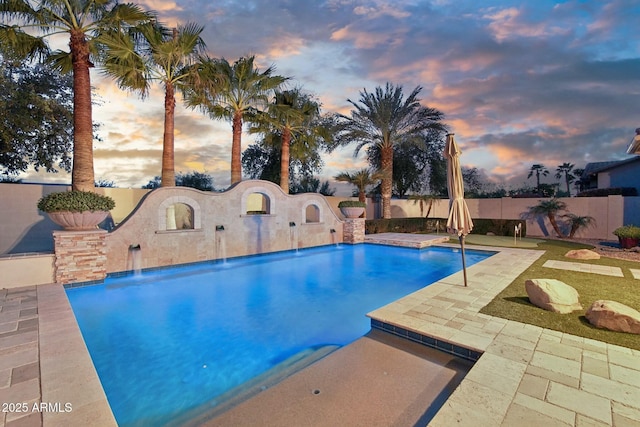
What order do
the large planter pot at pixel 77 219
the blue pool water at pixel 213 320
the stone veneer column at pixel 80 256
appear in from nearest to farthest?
the blue pool water at pixel 213 320 → the stone veneer column at pixel 80 256 → the large planter pot at pixel 77 219

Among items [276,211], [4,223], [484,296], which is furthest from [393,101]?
[4,223]

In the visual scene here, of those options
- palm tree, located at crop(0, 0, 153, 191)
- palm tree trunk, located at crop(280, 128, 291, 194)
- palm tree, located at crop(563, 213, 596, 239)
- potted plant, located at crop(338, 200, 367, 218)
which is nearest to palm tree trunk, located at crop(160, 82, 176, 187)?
palm tree, located at crop(0, 0, 153, 191)

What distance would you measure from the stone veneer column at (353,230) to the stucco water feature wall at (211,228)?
0.97 feet

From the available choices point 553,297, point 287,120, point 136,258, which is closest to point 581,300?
point 553,297

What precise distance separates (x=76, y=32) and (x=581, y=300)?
1365cm

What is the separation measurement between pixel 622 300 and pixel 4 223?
19263 mm

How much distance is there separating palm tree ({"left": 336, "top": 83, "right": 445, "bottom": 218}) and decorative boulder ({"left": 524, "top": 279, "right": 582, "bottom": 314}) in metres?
13.7

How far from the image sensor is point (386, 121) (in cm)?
1797

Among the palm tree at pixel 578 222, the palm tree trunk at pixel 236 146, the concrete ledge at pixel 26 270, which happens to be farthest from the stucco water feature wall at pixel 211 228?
the palm tree at pixel 578 222

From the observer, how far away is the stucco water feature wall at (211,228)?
9062mm

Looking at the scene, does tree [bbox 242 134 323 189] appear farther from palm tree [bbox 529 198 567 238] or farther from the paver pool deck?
the paver pool deck

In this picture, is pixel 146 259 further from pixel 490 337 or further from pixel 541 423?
pixel 541 423

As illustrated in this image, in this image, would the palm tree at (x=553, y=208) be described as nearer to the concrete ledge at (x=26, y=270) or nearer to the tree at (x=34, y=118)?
the concrete ledge at (x=26, y=270)

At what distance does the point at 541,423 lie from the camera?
2.29 meters
